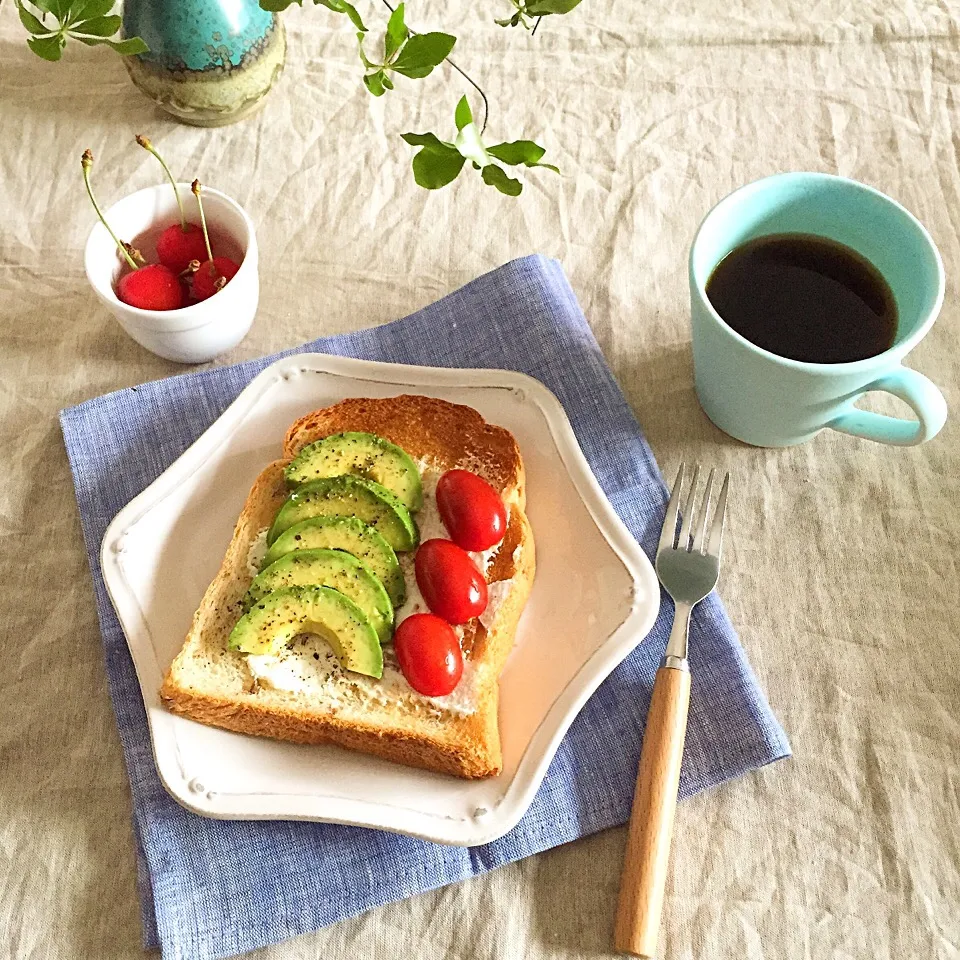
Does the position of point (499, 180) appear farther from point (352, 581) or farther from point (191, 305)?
point (191, 305)

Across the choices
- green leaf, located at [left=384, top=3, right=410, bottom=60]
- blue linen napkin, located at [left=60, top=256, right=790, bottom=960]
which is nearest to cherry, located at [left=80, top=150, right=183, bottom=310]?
blue linen napkin, located at [left=60, top=256, right=790, bottom=960]

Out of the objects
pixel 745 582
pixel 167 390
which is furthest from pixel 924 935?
pixel 167 390

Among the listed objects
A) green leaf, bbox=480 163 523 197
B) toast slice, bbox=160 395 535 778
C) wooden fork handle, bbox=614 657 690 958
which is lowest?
wooden fork handle, bbox=614 657 690 958

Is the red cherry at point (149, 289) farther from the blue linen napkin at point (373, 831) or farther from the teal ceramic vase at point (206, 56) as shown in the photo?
the teal ceramic vase at point (206, 56)

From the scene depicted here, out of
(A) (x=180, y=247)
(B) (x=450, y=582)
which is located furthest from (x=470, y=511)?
(A) (x=180, y=247)

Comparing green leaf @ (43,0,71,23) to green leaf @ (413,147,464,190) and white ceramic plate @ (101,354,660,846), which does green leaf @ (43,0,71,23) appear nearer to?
green leaf @ (413,147,464,190)

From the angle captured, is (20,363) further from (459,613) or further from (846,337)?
(846,337)
